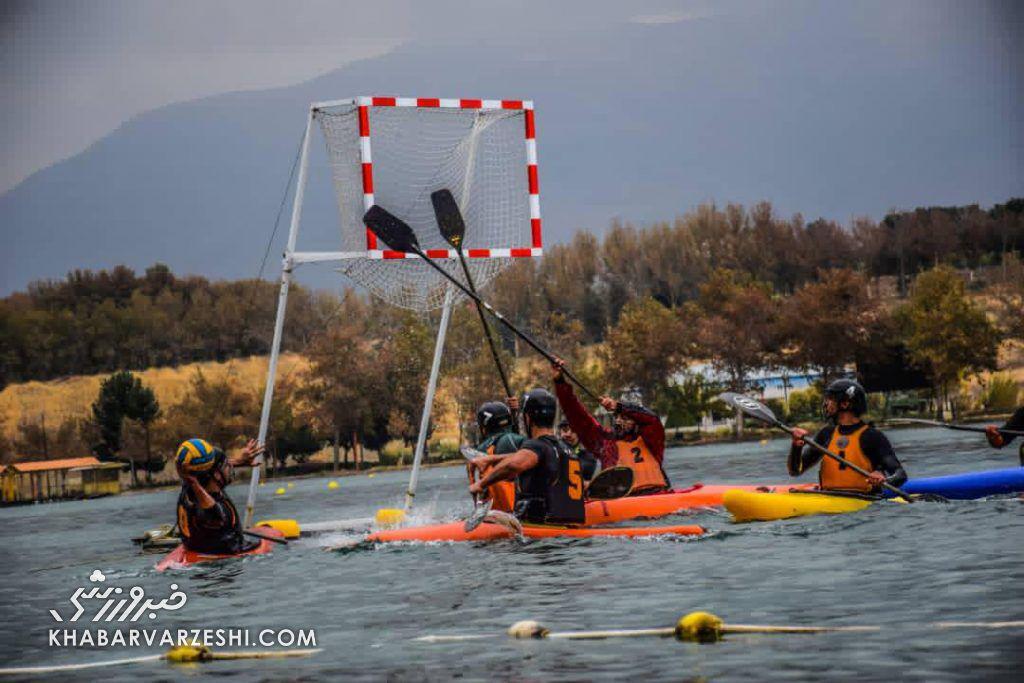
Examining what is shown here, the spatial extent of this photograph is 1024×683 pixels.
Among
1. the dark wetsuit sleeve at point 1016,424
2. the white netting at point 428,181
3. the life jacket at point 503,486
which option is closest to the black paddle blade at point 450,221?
the white netting at point 428,181

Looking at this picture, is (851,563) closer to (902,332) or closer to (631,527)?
(631,527)

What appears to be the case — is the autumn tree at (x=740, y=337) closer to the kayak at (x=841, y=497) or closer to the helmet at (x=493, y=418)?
the kayak at (x=841, y=497)

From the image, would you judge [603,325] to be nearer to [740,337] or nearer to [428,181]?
[740,337]

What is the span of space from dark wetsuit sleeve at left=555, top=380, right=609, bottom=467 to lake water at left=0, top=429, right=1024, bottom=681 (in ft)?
4.68

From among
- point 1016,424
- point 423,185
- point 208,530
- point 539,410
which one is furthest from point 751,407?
point 208,530

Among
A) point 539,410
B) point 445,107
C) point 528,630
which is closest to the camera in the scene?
point 528,630

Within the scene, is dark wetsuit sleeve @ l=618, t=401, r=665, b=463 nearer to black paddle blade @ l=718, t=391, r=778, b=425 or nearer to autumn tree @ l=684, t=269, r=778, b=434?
black paddle blade @ l=718, t=391, r=778, b=425

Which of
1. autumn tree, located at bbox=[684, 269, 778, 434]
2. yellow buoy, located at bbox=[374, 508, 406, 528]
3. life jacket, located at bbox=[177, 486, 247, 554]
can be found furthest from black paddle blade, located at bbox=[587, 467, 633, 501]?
autumn tree, located at bbox=[684, 269, 778, 434]

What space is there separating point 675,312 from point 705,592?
267 ft

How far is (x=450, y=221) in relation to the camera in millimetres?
21156

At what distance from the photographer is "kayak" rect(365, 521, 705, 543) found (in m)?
15.7

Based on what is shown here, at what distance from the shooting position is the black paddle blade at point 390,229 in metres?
20.0

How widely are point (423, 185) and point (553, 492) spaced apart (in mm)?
7984

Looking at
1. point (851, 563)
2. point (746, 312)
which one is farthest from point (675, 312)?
point (851, 563)
